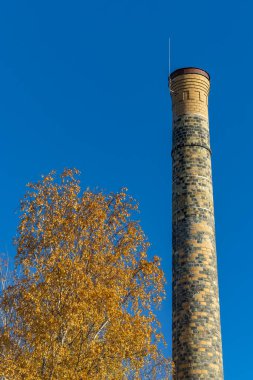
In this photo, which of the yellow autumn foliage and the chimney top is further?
the chimney top

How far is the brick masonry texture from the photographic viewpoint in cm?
1984

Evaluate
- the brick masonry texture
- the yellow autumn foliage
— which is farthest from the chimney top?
the yellow autumn foliage

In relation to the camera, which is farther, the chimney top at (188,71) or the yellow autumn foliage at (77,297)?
the chimney top at (188,71)

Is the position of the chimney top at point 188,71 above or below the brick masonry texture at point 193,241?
above

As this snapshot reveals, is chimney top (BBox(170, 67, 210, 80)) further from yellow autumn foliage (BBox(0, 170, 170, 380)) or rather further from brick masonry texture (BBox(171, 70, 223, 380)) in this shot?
yellow autumn foliage (BBox(0, 170, 170, 380))

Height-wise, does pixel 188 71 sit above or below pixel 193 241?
above

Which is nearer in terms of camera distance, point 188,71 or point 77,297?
point 77,297

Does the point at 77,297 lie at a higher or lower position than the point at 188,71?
lower

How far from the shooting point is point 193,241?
Result: 70.0 feet

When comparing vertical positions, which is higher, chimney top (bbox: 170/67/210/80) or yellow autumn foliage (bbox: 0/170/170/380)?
Answer: chimney top (bbox: 170/67/210/80)

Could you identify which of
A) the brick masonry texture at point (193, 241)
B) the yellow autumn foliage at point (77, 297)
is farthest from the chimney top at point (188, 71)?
the yellow autumn foliage at point (77, 297)

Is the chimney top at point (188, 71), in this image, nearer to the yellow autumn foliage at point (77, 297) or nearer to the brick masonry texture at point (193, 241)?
the brick masonry texture at point (193, 241)

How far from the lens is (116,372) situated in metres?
15.5

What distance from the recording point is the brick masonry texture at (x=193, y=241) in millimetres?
19844
